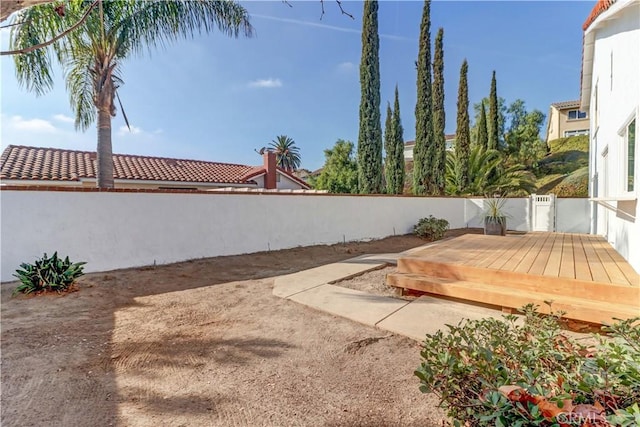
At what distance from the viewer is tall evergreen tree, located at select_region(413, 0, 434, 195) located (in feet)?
48.9

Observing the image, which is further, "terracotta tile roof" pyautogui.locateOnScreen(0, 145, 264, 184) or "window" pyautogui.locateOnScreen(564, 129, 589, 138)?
"window" pyautogui.locateOnScreen(564, 129, 589, 138)

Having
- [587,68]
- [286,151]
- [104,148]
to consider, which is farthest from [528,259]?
[286,151]

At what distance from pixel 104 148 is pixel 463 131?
16.4 m

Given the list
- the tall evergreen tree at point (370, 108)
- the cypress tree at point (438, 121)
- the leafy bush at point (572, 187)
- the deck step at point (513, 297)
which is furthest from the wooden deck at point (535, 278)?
the leafy bush at point (572, 187)

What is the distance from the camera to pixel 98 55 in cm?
705

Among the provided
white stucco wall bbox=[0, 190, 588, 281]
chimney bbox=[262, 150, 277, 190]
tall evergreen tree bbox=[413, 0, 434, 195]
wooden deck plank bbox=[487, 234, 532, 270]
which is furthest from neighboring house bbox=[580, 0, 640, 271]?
chimney bbox=[262, 150, 277, 190]

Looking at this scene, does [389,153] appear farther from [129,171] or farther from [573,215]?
[129,171]

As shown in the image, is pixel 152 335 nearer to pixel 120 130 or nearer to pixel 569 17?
pixel 120 130

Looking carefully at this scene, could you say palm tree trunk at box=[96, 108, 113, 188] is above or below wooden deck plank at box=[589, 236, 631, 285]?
above

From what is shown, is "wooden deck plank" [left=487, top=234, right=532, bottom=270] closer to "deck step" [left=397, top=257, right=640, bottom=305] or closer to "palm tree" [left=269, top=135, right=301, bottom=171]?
"deck step" [left=397, top=257, right=640, bottom=305]

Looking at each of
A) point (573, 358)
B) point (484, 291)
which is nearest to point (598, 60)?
point (484, 291)

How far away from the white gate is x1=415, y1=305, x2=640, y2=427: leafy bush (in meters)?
12.9

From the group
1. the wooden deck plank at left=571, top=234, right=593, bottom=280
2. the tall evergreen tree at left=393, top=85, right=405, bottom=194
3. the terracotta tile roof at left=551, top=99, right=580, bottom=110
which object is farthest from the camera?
the terracotta tile roof at left=551, top=99, right=580, bottom=110

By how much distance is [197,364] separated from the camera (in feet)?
8.79
